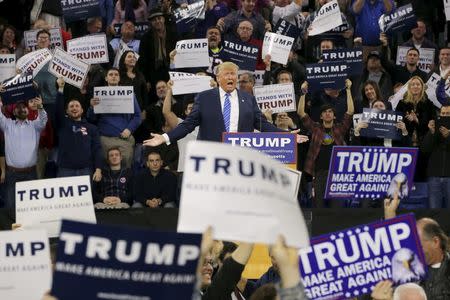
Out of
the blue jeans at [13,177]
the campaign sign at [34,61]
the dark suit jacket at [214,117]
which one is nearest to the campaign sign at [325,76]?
the campaign sign at [34,61]

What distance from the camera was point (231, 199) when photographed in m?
6.15

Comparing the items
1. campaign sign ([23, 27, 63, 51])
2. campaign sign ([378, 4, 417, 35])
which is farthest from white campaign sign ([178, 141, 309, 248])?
campaign sign ([378, 4, 417, 35])

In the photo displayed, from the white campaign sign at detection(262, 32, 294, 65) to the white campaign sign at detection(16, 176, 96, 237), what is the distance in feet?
→ 26.0

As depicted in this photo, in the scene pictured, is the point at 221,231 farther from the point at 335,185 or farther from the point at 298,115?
the point at 298,115

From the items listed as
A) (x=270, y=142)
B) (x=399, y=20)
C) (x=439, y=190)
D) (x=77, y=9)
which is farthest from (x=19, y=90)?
(x=399, y=20)

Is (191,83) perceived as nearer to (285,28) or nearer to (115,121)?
(115,121)

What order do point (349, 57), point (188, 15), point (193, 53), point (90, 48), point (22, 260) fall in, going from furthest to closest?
point (188, 15) → point (90, 48) → point (193, 53) → point (349, 57) → point (22, 260)

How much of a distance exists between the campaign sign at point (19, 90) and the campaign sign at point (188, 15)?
3.15m

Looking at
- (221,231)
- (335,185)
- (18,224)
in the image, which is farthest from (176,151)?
(221,231)

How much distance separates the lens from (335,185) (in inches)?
482

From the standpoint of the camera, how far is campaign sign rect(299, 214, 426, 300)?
805 centimetres

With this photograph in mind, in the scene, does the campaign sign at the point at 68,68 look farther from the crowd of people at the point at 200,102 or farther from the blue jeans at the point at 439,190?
the blue jeans at the point at 439,190

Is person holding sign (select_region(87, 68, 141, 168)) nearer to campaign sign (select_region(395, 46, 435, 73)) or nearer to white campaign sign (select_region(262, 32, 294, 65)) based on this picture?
white campaign sign (select_region(262, 32, 294, 65))

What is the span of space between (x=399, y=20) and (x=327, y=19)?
3.57 ft
